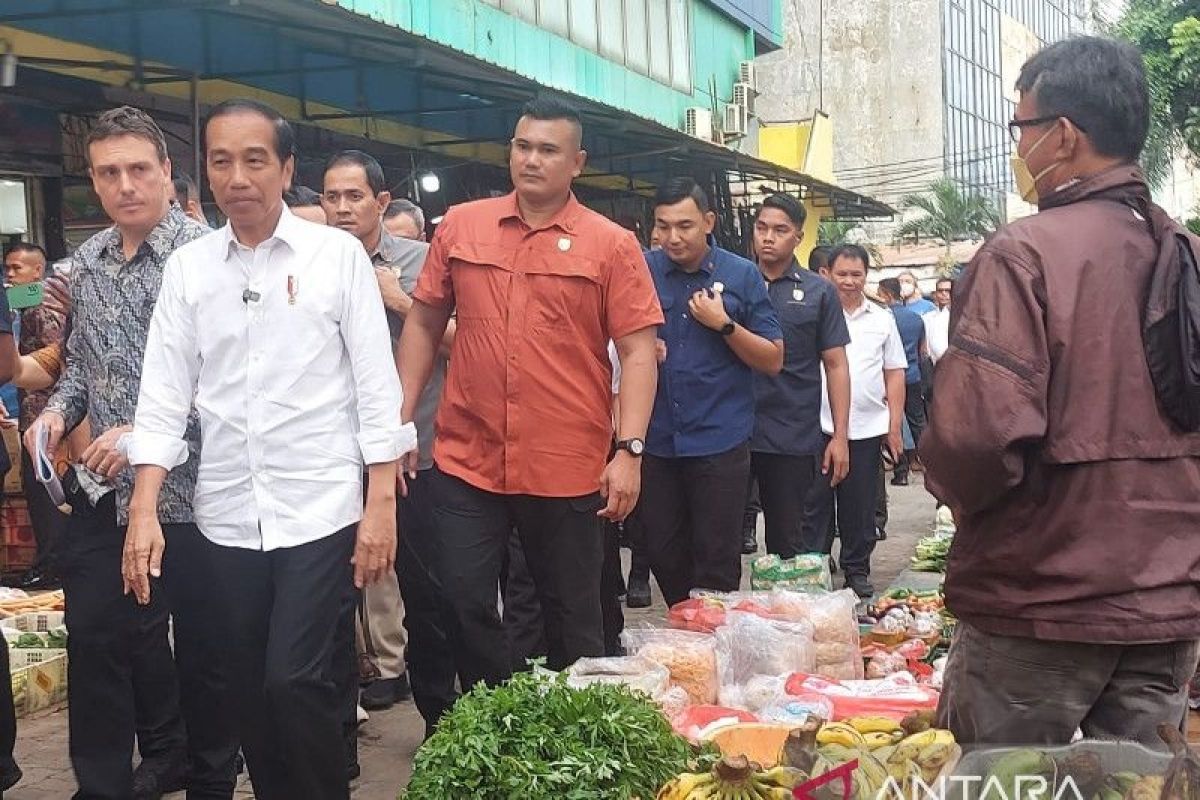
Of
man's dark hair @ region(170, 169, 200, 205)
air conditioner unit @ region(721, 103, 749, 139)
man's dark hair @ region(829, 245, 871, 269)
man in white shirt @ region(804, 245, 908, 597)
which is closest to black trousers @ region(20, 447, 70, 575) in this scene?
man's dark hair @ region(170, 169, 200, 205)

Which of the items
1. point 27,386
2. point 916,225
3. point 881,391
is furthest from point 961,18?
point 27,386

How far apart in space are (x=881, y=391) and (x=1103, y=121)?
6021mm

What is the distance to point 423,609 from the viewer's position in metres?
5.41

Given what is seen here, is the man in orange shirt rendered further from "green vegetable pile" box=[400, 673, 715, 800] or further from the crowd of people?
"green vegetable pile" box=[400, 673, 715, 800]

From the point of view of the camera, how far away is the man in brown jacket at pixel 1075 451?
2854 mm

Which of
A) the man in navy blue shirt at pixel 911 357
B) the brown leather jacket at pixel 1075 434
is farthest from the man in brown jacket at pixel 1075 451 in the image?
the man in navy blue shirt at pixel 911 357

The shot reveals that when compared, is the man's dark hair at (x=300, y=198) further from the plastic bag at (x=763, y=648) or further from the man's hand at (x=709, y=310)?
the plastic bag at (x=763, y=648)

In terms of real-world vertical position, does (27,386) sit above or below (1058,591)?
above

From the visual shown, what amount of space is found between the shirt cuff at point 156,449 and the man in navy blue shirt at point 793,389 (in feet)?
12.9

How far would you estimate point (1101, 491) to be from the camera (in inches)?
113

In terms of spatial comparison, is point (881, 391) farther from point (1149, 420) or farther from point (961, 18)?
point (961, 18)

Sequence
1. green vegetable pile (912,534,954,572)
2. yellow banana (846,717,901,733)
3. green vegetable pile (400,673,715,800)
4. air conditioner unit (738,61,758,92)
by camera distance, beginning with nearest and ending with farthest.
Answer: green vegetable pile (400,673,715,800), yellow banana (846,717,901,733), green vegetable pile (912,534,954,572), air conditioner unit (738,61,758,92)

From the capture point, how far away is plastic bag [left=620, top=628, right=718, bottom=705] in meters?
5.00

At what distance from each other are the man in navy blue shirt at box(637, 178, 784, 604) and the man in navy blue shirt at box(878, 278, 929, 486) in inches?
286
